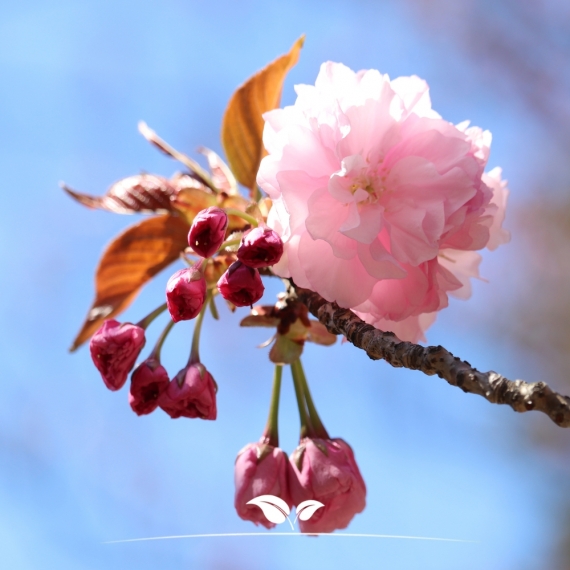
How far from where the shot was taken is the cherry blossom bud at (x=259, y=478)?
696mm

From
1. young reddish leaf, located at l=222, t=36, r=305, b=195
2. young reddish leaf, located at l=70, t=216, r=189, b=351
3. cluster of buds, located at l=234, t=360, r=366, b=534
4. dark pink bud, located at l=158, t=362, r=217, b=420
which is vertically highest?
young reddish leaf, located at l=222, t=36, r=305, b=195

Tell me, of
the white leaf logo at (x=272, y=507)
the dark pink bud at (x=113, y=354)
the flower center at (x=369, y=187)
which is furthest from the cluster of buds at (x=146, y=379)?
the flower center at (x=369, y=187)

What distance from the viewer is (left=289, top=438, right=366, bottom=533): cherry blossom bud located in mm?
689

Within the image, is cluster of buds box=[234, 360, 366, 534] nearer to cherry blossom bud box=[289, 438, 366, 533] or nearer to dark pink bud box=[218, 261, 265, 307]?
cherry blossom bud box=[289, 438, 366, 533]

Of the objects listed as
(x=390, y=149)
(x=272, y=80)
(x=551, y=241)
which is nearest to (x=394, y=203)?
(x=390, y=149)

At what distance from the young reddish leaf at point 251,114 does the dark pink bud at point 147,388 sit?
0.37m

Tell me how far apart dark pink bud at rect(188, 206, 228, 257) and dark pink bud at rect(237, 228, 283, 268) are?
0.10ft

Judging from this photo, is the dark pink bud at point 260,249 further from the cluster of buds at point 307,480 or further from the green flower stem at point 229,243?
the cluster of buds at point 307,480

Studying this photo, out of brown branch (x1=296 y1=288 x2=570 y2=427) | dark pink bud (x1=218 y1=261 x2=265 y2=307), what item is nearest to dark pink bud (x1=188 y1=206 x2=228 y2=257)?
dark pink bud (x1=218 y1=261 x2=265 y2=307)

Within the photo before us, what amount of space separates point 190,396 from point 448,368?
12.2 inches

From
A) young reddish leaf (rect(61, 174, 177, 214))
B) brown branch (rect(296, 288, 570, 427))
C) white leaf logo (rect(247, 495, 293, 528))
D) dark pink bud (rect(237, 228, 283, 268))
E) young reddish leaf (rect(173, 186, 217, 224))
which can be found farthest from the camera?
young reddish leaf (rect(61, 174, 177, 214))

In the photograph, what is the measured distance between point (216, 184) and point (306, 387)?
1.17 ft

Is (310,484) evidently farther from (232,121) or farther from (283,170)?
(232,121)

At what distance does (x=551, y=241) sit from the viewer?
3166 millimetres
